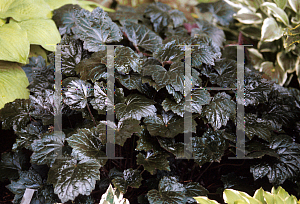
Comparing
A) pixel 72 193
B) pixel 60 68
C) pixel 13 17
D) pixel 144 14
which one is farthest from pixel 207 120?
pixel 13 17

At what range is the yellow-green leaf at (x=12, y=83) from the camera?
4.47 feet

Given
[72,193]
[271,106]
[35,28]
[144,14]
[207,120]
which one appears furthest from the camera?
[144,14]

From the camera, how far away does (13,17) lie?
4.90 feet

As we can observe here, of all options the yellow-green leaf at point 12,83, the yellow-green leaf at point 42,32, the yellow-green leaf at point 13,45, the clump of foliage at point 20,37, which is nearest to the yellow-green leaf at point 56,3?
the clump of foliage at point 20,37

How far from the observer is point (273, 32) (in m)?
1.87

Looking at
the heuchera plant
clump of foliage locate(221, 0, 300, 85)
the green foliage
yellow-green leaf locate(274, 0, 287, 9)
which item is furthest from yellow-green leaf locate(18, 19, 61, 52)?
yellow-green leaf locate(274, 0, 287, 9)

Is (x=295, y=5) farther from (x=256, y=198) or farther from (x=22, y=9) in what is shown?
(x=22, y=9)

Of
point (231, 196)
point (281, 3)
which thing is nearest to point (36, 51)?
point (231, 196)

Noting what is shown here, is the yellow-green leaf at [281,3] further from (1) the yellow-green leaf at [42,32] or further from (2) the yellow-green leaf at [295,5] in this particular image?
(1) the yellow-green leaf at [42,32]

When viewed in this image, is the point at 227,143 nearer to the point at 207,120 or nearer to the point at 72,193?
the point at 207,120

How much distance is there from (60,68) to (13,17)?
21.3 inches

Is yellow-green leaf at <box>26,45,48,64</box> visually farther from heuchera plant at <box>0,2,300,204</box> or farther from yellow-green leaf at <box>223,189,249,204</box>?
yellow-green leaf at <box>223,189,249,204</box>

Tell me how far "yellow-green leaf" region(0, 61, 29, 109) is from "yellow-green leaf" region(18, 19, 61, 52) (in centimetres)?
20

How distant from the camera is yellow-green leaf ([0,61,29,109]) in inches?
53.6
